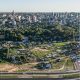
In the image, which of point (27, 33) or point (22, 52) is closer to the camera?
point (22, 52)

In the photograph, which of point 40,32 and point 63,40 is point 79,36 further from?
point 40,32

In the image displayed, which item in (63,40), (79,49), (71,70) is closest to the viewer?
(71,70)

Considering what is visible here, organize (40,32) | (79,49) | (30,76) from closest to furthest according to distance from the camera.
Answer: (30,76) → (79,49) → (40,32)

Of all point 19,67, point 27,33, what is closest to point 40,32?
point 27,33

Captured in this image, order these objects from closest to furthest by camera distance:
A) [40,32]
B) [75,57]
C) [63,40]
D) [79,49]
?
[75,57] < [79,49] < [63,40] < [40,32]

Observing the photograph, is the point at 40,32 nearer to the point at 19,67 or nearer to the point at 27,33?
the point at 27,33

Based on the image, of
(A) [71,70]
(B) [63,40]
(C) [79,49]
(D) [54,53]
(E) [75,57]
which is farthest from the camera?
(B) [63,40]

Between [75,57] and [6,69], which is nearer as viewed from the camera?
[6,69]

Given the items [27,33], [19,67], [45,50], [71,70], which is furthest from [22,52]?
[27,33]

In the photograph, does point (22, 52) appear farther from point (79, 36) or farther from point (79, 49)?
point (79, 36)
